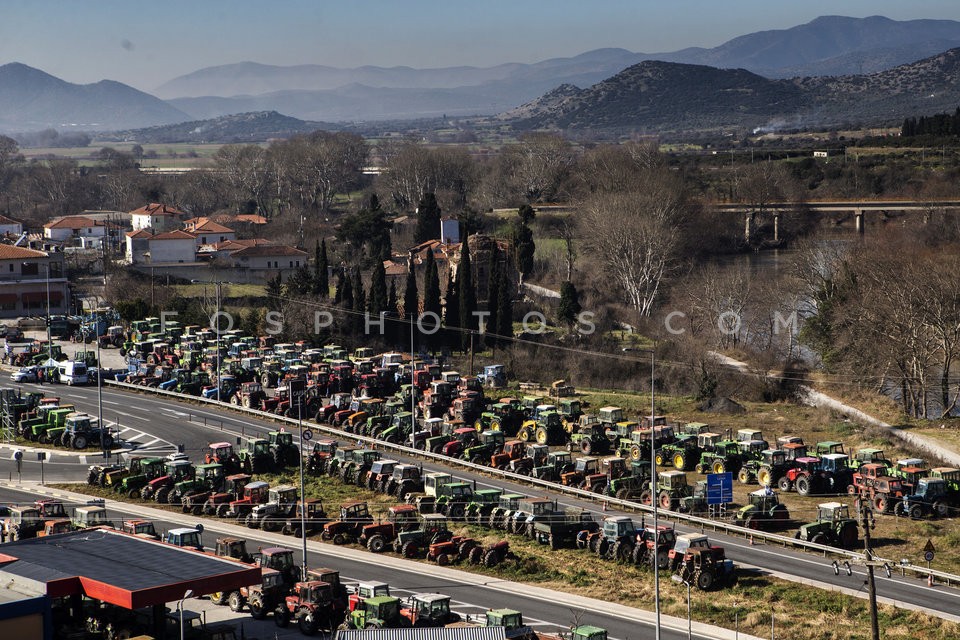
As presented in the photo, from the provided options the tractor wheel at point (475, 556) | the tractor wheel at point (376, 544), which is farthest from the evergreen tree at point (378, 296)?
the tractor wheel at point (475, 556)

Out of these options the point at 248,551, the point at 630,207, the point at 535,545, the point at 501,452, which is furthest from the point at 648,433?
the point at 630,207

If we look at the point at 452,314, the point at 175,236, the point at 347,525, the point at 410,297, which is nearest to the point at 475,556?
the point at 347,525

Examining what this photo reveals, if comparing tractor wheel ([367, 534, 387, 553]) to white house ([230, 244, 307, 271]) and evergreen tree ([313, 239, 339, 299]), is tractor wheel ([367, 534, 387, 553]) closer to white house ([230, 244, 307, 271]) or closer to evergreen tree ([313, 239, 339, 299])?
evergreen tree ([313, 239, 339, 299])

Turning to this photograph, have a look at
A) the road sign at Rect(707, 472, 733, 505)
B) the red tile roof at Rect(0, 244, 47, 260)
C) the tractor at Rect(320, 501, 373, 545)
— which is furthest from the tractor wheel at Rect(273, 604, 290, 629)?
the red tile roof at Rect(0, 244, 47, 260)

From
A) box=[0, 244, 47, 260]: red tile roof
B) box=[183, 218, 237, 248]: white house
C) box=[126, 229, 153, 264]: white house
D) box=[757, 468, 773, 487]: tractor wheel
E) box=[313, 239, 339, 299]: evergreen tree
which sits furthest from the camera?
box=[183, 218, 237, 248]: white house

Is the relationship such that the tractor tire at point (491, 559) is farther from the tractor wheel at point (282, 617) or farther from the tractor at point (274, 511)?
the tractor at point (274, 511)

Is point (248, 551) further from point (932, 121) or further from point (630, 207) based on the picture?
point (932, 121)
